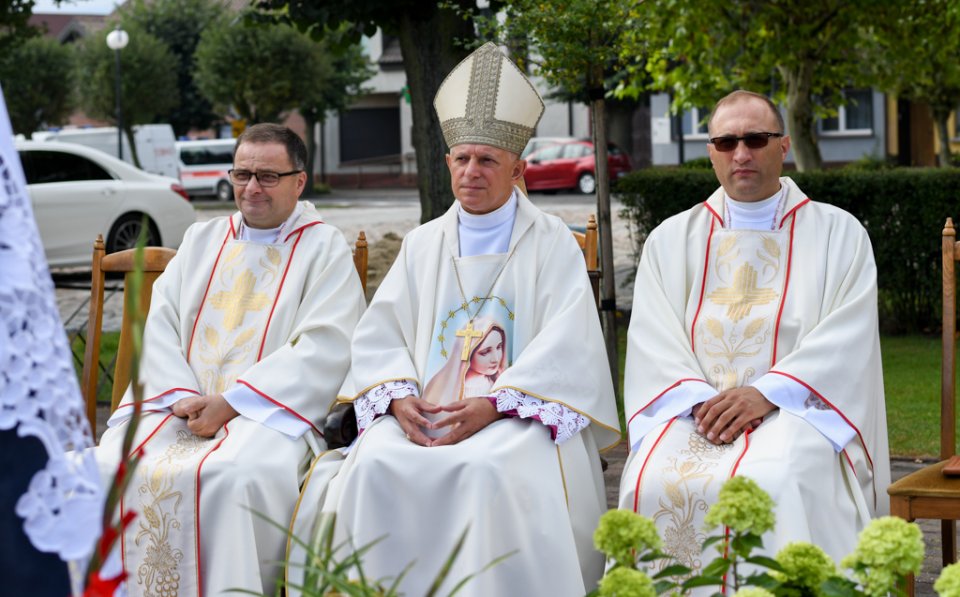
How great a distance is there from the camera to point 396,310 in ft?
15.0

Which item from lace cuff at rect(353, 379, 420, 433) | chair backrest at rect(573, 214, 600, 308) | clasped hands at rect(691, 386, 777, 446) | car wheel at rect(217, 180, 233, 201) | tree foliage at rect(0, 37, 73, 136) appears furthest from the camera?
tree foliage at rect(0, 37, 73, 136)

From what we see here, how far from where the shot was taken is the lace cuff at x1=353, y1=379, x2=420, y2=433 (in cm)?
433

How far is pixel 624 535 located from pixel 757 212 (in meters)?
Result: 2.39

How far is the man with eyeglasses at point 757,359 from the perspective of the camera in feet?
13.0

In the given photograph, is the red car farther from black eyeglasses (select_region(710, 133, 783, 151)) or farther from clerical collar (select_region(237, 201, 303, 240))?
black eyeglasses (select_region(710, 133, 783, 151))

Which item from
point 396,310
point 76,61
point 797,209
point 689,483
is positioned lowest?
point 689,483

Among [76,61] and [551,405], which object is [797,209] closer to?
[551,405]

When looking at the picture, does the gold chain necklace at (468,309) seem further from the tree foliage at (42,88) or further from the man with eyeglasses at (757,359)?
the tree foliage at (42,88)

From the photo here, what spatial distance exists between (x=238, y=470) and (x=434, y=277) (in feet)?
3.10

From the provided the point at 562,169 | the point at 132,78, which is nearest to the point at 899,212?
the point at 562,169

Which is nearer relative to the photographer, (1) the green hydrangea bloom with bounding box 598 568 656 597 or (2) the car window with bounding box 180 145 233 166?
(1) the green hydrangea bloom with bounding box 598 568 656 597

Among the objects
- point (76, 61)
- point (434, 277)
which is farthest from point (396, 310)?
point (76, 61)

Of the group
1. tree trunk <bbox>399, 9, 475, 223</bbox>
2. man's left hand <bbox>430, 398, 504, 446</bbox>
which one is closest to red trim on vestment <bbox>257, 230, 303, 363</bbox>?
man's left hand <bbox>430, 398, 504, 446</bbox>

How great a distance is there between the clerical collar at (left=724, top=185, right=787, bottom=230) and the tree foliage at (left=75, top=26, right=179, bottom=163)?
115ft
